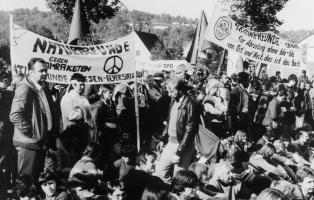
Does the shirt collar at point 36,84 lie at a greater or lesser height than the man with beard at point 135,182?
greater

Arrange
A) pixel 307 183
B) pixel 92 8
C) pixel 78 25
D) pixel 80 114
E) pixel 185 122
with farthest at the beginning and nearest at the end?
pixel 92 8
pixel 78 25
pixel 185 122
pixel 80 114
pixel 307 183

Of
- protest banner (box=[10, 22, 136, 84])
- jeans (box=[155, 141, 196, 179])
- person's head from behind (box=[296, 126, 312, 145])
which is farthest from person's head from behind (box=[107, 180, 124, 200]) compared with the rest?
person's head from behind (box=[296, 126, 312, 145])

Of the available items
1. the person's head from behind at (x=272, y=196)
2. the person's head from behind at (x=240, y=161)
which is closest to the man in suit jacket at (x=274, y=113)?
the person's head from behind at (x=240, y=161)

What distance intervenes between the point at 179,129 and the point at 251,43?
159 inches

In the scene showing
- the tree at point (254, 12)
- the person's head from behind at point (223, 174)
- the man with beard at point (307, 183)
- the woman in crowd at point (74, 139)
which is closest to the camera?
the person's head from behind at point (223, 174)

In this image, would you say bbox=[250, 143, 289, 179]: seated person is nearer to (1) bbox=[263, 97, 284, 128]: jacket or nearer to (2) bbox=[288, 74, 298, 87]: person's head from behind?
(1) bbox=[263, 97, 284, 128]: jacket

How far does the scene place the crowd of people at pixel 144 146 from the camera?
14.6 ft

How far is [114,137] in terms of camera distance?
6.72 meters

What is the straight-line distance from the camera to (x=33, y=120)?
4660 mm

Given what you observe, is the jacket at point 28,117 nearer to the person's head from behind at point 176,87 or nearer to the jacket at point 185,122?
the person's head from behind at point 176,87

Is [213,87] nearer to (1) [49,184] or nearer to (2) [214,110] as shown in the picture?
(2) [214,110]

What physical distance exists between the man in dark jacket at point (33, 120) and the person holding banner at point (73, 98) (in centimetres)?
76

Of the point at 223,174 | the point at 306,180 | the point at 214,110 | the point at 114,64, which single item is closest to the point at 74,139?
the point at 114,64

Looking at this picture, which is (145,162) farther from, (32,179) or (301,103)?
(301,103)
